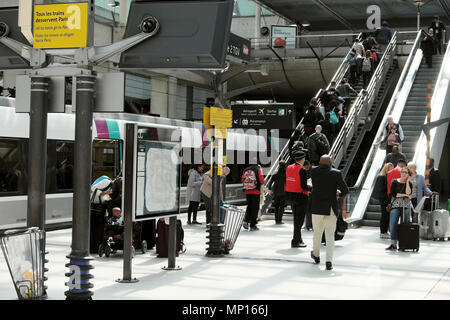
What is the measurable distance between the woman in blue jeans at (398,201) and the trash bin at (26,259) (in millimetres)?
6838

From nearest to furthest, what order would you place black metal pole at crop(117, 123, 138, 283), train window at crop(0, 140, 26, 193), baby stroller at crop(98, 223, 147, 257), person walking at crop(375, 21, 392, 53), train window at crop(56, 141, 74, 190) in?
black metal pole at crop(117, 123, 138, 283) → baby stroller at crop(98, 223, 147, 257) → train window at crop(0, 140, 26, 193) → train window at crop(56, 141, 74, 190) → person walking at crop(375, 21, 392, 53)

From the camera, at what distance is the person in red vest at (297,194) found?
39.6ft

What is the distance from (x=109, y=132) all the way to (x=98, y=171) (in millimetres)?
1057

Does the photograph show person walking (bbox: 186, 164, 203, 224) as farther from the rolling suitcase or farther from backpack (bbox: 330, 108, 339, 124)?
the rolling suitcase

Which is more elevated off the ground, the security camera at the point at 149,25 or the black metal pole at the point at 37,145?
the security camera at the point at 149,25

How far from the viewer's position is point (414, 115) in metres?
21.1

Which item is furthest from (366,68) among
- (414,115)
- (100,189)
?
(100,189)

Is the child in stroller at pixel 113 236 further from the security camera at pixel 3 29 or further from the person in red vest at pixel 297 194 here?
the security camera at pixel 3 29

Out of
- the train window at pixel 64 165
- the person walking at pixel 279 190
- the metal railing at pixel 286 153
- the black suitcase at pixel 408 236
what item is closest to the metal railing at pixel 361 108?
the metal railing at pixel 286 153

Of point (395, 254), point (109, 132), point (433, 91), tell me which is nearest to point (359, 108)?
point (433, 91)

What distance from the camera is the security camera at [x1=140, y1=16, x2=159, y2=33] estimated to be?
6.52 metres

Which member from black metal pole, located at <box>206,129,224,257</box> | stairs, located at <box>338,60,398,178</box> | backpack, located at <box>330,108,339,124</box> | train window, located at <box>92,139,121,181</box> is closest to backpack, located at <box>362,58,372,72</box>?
stairs, located at <box>338,60,398,178</box>

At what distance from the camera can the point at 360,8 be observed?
119ft

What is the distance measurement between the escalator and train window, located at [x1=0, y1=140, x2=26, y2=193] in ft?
22.5
